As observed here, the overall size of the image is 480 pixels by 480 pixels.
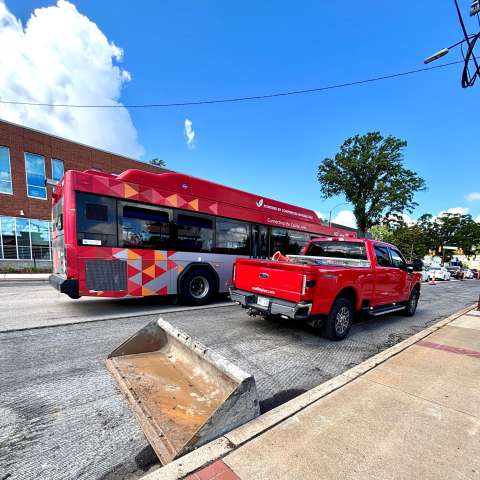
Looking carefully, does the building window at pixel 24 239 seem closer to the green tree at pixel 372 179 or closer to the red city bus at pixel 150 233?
the red city bus at pixel 150 233

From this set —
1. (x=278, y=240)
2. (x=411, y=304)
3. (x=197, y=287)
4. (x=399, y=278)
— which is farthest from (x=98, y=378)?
(x=411, y=304)

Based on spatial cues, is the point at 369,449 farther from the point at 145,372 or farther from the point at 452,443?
the point at 145,372

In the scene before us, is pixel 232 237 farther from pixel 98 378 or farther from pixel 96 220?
pixel 98 378

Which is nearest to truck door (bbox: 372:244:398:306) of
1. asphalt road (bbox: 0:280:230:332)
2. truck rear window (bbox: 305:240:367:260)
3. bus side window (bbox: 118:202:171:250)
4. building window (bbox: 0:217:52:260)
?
truck rear window (bbox: 305:240:367:260)

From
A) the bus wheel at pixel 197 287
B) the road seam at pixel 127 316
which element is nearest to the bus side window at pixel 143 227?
the bus wheel at pixel 197 287

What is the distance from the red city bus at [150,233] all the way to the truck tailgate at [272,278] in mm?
2146

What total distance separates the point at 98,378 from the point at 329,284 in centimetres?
367

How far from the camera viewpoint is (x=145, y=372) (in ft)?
9.98

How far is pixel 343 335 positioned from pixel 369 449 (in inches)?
122

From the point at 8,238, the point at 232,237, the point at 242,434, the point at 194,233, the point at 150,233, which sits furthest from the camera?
the point at 8,238

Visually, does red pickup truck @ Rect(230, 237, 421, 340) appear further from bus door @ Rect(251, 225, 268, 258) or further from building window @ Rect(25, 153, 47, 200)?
building window @ Rect(25, 153, 47, 200)

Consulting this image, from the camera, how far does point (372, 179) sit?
126ft

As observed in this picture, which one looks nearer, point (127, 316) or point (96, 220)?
point (96, 220)

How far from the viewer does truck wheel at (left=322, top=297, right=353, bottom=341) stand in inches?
191
